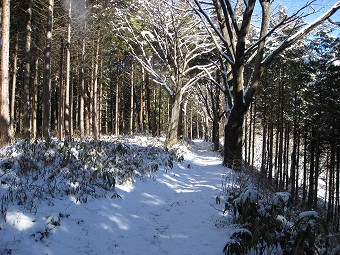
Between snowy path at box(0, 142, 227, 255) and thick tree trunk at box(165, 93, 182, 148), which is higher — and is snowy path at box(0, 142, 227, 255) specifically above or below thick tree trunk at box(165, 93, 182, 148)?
below

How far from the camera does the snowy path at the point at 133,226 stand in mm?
3518

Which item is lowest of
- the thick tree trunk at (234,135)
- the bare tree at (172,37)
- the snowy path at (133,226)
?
the snowy path at (133,226)

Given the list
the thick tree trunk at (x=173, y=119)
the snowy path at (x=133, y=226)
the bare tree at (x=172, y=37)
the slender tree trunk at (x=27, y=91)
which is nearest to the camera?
the snowy path at (x=133, y=226)

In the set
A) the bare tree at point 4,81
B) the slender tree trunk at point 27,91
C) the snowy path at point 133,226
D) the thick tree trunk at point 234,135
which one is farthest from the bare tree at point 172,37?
the snowy path at point 133,226

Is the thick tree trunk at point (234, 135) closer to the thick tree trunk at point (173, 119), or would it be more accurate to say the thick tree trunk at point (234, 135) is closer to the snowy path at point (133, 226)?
the snowy path at point (133, 226)

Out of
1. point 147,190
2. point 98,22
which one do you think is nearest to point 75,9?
point 98,22

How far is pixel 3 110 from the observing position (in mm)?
8898

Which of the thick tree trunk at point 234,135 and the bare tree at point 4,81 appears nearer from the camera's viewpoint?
the bare tree at point 4,81

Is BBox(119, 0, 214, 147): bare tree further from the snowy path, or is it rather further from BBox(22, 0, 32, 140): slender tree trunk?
the snowy path

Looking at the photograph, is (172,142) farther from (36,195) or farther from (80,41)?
(36,195)

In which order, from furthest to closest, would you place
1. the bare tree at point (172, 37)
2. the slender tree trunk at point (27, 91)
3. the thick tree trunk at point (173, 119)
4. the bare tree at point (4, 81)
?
the thick tree trunk at point (173, 119), the bare tree at point (172, 37), the slender tree trunk at point (27, 91), the bare tree at point (4, 81)

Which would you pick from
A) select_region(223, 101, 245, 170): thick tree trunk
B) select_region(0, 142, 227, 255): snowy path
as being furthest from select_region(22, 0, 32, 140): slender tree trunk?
select_region(223, 101, 245, 170): thick tree trunk

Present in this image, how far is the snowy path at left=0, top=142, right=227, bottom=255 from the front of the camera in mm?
3518

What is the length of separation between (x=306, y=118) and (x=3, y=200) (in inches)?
674
